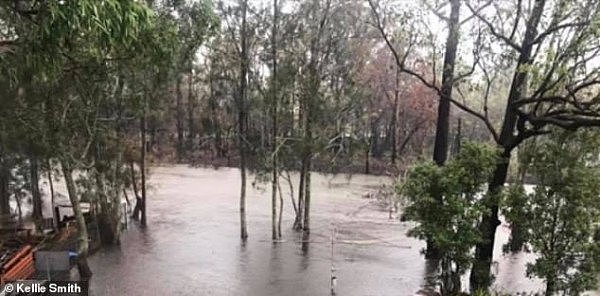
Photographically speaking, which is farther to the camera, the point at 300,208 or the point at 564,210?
the point at 300,208

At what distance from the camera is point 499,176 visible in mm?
10125

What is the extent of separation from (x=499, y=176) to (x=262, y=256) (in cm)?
729

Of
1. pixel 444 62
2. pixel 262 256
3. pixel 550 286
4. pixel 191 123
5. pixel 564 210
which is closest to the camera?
pixel 564 210

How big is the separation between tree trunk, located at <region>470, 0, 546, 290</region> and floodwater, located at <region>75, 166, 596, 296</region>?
1.82 m

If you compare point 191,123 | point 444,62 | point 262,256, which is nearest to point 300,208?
point 262,256

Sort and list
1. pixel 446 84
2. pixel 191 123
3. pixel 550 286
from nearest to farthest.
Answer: pixel 550 286
pixel 446 84
pixel 191 123

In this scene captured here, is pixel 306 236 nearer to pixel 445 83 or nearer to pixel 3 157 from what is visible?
pixel 445 83

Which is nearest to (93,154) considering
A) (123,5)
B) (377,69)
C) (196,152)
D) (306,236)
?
(306,236)

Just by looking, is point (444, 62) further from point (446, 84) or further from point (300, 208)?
point (300, 208)

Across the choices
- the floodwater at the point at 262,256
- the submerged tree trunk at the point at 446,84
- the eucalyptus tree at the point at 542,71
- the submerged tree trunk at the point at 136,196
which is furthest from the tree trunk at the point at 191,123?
the eucalyptus tree at the point at 542,71

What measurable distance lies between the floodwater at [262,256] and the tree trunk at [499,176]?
1.82 metres

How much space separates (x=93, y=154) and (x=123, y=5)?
1129 cm

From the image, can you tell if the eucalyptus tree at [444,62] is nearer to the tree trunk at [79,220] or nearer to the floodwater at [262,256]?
the floodwater at [262,256]

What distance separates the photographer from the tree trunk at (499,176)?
9648mm
